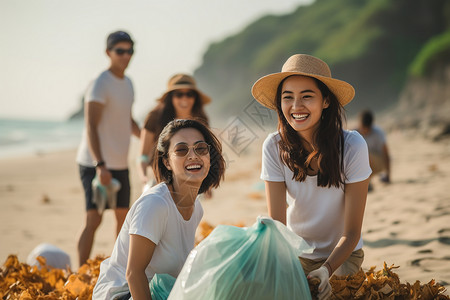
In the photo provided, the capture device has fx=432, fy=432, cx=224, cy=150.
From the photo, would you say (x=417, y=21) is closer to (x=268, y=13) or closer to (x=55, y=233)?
(x=55, y=233)

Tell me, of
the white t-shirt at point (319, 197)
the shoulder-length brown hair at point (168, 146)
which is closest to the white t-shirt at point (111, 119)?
the shoulder-length brown hair at point (168, 146)

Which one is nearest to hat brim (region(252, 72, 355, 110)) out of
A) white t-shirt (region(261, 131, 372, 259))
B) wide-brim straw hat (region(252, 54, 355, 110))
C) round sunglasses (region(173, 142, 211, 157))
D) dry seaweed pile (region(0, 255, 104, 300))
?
wide-brim straw hat (region(252, 54, 355, 110))

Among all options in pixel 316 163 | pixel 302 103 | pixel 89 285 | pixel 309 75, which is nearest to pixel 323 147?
pixel 316 163

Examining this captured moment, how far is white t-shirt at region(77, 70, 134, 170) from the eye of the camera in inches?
148

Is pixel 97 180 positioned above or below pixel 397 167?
above

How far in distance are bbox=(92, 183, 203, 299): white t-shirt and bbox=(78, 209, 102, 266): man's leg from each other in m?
1.46

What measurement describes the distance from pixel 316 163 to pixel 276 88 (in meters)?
0.53

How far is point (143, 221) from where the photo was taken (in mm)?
1990

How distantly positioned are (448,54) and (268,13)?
82.2m

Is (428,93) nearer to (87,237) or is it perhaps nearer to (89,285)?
(87,237)

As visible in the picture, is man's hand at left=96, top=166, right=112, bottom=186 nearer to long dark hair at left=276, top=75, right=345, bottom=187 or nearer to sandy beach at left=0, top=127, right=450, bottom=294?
sandy beach at left=0, top=127, right=450, bottom=294

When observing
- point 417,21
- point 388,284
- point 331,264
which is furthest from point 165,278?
point 417,21

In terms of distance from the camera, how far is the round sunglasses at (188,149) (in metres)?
2.23

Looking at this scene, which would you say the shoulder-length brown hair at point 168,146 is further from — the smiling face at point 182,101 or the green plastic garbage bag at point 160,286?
the smiling face at point 182,101
